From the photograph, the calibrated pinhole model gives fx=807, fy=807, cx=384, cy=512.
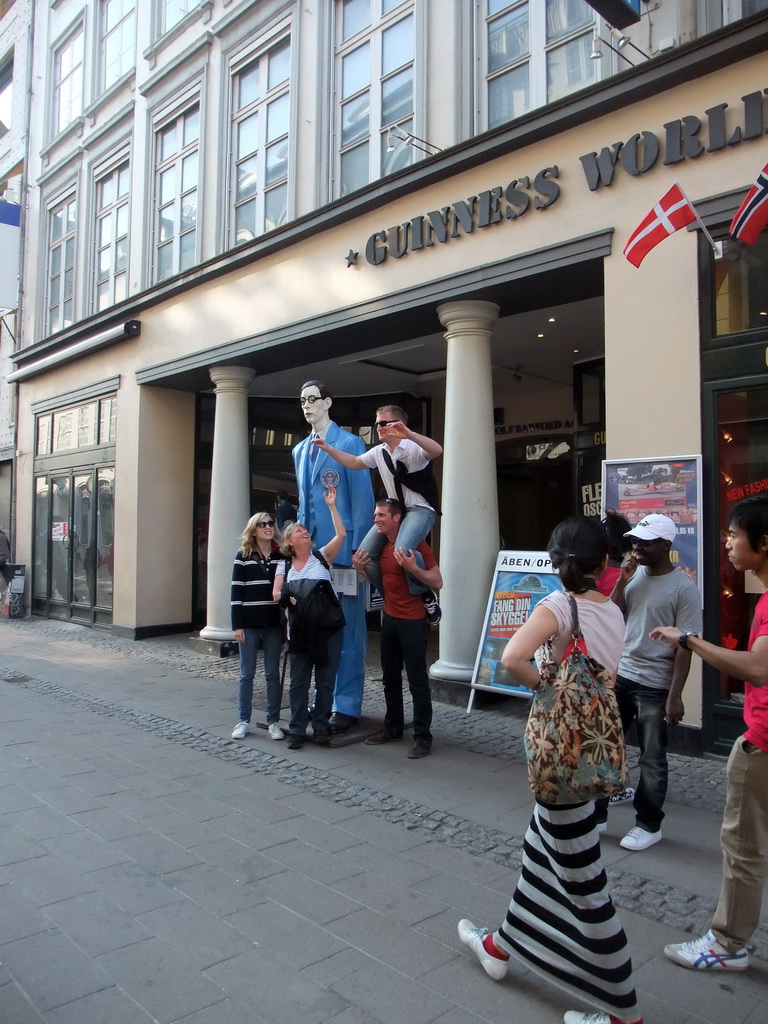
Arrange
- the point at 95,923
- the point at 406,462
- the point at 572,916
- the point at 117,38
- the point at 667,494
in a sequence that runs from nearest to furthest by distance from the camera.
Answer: the point at 572,916
the point at 95,923
the point at 667,494
the point at 406,462
the point at 117,38

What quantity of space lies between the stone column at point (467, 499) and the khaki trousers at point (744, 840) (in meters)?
4.52

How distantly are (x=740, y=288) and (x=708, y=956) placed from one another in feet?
14.5

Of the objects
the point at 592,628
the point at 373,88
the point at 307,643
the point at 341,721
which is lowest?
the point at 341,721

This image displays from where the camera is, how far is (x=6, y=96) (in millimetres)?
18734

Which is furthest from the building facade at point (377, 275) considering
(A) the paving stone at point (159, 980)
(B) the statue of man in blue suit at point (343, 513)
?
(A) the paving stone at point (159, 980)

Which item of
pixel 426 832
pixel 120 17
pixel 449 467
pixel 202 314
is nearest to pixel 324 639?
pixel 426 832

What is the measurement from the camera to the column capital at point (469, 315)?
7.46m

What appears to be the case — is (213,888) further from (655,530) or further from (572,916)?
(655,530)

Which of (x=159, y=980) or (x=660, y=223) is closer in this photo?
(x=159, y=980)

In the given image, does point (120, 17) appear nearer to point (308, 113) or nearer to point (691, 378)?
point (308, 113)

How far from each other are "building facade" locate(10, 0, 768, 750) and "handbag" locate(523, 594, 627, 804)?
343 centimetres

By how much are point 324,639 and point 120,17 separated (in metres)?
13.1

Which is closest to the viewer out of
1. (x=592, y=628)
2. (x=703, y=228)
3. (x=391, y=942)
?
(x=592, y=628)

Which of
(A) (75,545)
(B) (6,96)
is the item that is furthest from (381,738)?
(B) (6,96)
